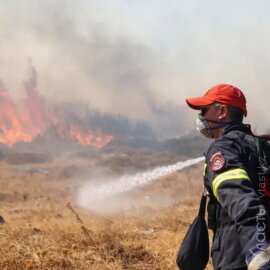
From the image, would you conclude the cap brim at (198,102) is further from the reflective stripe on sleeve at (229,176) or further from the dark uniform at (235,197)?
the reflective stripe on sleeve at (229,176)

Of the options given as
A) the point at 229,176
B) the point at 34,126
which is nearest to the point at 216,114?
the point at 229,176

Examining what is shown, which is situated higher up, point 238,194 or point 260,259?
point 238,194

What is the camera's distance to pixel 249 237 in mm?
2055

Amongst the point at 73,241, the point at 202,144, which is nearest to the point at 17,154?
the point at 202,144

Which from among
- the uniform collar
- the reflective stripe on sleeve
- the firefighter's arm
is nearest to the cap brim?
the uniform collar

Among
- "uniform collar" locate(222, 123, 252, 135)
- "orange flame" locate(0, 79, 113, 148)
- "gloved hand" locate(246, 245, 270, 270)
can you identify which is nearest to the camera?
"gloved hand" locate(246, 245, 270, 270)

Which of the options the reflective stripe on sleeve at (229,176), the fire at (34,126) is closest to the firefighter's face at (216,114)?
the reflective stripe on sleeve at (229,176)

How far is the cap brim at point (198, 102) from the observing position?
267 centimetres

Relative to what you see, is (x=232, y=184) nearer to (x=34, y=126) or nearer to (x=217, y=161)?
(x=217, y=161)

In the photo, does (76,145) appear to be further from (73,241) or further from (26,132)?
(73,241)

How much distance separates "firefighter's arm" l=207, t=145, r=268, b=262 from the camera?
6.73 ft

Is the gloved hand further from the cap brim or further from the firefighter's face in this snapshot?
the cap brim

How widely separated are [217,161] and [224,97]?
19.2 inches

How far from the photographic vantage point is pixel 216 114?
2.67 meters
